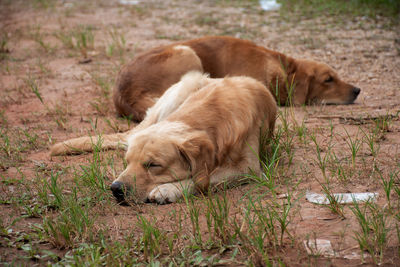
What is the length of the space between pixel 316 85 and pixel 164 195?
354cm

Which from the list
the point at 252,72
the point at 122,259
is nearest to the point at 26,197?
the point at 122,259

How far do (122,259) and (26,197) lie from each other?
4.12ft

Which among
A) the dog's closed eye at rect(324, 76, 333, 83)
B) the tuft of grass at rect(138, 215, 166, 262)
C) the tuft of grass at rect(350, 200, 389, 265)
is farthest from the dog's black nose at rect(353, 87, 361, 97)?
the tuft of grass at rect(138, 215, 166, 262)

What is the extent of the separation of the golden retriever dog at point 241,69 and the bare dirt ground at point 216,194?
37 cm

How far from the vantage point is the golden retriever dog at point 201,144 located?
10.8 feet

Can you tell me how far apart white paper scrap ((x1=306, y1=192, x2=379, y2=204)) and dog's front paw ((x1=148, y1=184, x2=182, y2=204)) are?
94 centimetres

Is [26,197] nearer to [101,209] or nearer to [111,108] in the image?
[101,209]

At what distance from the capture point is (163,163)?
331 cm

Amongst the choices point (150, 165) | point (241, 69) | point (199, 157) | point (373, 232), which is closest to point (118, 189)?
point (150, 165)

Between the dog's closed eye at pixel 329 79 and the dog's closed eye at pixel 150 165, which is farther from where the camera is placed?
the dog's closed eye at pixel 329 79

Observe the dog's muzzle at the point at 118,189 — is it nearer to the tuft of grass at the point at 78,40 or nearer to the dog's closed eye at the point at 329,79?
the dog's closed eye at the point at 329,79

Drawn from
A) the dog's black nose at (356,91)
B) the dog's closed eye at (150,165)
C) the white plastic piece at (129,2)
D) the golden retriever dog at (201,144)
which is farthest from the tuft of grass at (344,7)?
the dog's closed eye at (150,165)

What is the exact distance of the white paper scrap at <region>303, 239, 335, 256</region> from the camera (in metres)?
2.41

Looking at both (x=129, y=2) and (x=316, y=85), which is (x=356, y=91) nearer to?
(x=316, y=85)
